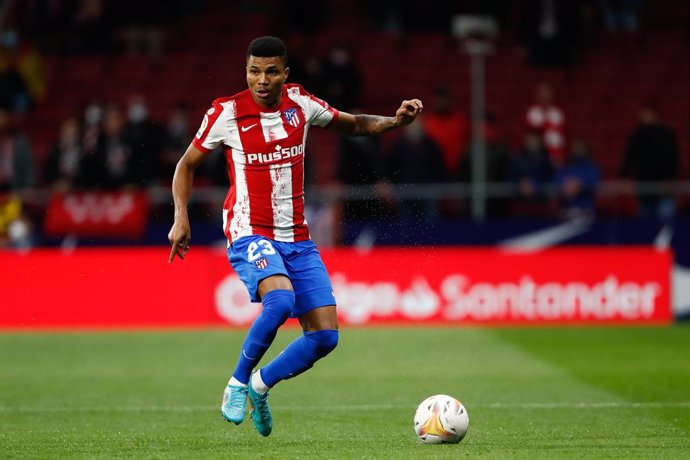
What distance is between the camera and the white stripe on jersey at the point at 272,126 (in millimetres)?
7922

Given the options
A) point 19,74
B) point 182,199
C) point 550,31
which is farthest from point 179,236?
point 550,31

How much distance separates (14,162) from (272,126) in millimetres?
10694

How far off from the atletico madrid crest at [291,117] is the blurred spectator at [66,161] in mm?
10243

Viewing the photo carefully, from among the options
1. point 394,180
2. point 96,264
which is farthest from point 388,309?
point 96,264

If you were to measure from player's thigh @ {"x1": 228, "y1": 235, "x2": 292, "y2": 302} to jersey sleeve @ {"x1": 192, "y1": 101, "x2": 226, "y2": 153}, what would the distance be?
57cm

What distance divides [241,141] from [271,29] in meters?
14.6

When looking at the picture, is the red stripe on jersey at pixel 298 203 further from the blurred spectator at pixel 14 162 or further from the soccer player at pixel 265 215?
the blurred spectator at pixel 14 162

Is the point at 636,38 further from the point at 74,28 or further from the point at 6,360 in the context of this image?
the point at 6,360

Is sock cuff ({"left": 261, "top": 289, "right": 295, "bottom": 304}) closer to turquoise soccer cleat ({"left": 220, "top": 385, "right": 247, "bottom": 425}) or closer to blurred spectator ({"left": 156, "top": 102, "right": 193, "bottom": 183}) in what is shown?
turquoise soccer cleat ({"left": 220, "top": 385, "right": 247, "bottom": 425})

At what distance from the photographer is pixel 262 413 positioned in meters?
7.77

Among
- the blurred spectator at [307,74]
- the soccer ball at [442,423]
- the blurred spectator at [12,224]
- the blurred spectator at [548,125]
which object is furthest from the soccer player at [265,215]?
the blurred spectator at [548,125]

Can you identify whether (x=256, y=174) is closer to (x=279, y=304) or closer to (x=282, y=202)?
(x=282, y=202)

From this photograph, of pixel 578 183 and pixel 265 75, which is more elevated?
pixel 265 75

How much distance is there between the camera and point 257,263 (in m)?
7.76
